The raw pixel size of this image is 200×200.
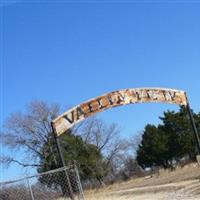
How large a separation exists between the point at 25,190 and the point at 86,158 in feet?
125

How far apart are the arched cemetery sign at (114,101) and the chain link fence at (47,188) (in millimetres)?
1348

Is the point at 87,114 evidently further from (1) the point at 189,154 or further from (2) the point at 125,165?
(2) the point at 125,165

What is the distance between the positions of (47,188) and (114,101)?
4.19 m

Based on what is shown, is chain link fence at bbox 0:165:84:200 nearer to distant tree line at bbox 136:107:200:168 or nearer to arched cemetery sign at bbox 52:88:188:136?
arched cemetery sign at bbox 52:88:188:136

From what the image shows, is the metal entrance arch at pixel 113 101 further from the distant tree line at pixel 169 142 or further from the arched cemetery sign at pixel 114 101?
the distant tree line at pixel 169 142

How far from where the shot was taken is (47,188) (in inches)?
771

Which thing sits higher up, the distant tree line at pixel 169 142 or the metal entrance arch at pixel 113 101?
the distant tree line at pixel 169 142

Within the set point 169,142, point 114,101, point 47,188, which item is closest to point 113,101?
point 114,101

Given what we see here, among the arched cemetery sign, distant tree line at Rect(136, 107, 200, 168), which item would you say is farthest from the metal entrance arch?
distant tree line at Rect(136, 107, 200, 168)

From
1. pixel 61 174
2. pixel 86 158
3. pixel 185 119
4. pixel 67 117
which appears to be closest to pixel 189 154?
pixel 185 119

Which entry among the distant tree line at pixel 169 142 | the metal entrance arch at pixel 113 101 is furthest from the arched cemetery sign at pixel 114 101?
the distant tree line at pixel 169 142

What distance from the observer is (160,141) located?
70188 mm

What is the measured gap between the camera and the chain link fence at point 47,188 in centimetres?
1588

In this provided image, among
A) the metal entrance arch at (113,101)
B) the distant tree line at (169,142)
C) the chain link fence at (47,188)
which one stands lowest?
the chain link fence at (47,188)
